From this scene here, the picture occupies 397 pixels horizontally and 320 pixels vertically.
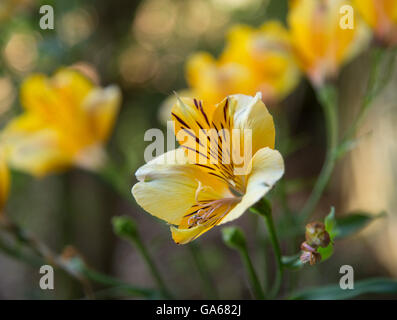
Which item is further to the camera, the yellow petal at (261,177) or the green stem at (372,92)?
the green stem at (372,92)

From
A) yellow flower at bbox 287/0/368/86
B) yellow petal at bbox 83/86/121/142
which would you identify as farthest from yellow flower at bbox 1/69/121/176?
yellow flower at bbox 287/0/368/86

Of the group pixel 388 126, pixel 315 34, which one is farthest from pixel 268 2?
pixel 315 34

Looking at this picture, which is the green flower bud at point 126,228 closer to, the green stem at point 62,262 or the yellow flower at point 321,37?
the green stem at point 62,262

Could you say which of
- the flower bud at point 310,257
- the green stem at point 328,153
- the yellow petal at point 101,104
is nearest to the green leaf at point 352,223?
the green stem at point 328,153

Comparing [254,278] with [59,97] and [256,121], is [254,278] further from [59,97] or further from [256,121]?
[59,97]

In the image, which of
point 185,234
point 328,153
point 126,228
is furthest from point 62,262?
point 328,153

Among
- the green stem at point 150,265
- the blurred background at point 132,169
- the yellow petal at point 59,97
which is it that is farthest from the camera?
the blurred background at point 132,169
